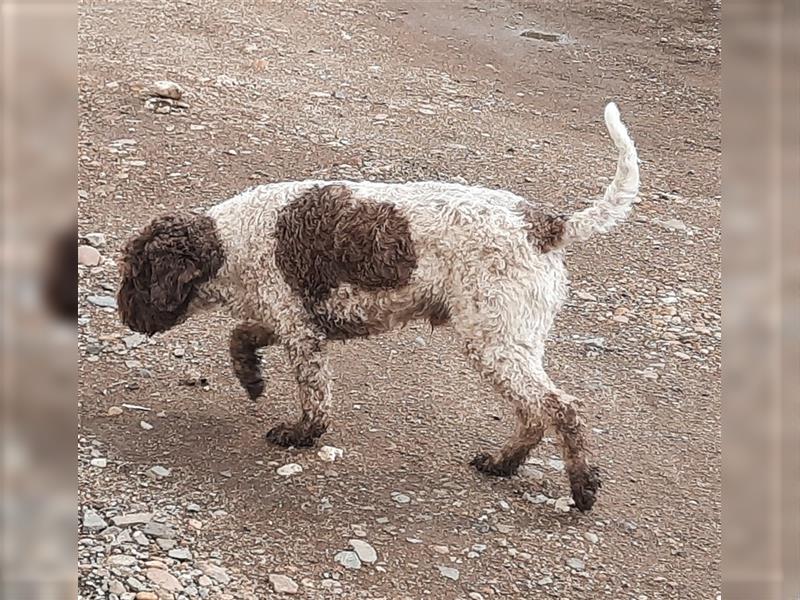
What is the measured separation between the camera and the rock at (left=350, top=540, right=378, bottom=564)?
12.5ft

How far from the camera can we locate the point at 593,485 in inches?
165

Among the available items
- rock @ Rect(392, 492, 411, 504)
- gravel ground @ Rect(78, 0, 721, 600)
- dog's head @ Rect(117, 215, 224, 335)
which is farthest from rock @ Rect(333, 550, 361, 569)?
dog's head @ Rect(117, 215, 224, 335)

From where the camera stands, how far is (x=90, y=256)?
547 cm

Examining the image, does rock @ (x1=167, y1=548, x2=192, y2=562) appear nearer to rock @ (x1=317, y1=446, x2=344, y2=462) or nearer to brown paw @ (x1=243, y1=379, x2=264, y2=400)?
rock @ (x1=317, y1=446, x2=344, y2=462)

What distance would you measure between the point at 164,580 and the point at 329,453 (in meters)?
1.14

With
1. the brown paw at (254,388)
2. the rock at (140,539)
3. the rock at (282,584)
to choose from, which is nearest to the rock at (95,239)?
the brown paw at (254,388)

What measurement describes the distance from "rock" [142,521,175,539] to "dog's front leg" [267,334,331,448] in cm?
82

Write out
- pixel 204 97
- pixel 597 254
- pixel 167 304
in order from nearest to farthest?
pixel 167 304
pixel 597 254
pixel 204 97
